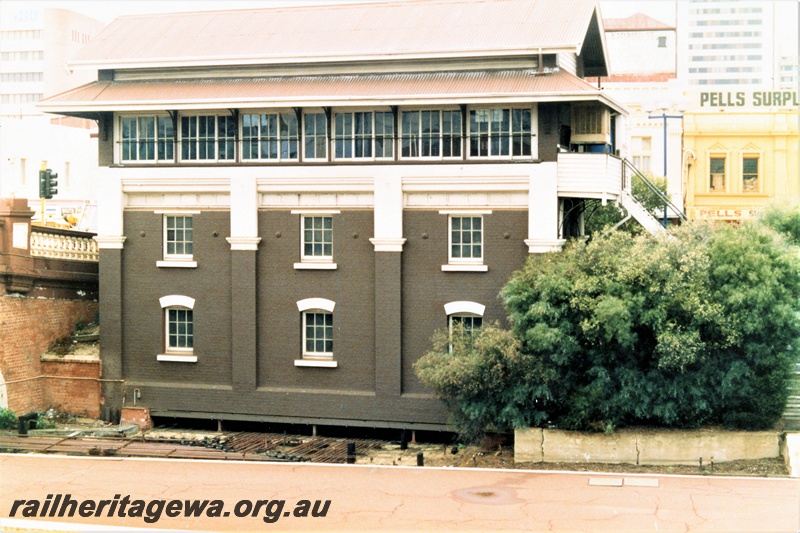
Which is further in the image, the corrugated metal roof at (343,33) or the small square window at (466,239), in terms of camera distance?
the corrugated metal roof at (343,33)

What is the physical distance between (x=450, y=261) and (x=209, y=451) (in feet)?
27.1

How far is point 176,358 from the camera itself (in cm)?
3061

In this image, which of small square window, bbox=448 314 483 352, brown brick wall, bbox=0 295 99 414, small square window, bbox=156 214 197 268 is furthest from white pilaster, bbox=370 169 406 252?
brown brick wall, bbox=0 295 99 414

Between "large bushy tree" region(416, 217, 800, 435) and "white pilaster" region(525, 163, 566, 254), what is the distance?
5.14 ft

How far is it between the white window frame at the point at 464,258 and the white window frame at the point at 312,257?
3248 mm

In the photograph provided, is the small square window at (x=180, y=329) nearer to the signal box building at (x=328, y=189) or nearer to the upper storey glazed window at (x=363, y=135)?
the signal box building at (x=328, y=189)

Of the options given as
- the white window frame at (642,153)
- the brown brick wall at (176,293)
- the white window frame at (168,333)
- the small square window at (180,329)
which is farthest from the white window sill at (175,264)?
the white window frame at (642,153)

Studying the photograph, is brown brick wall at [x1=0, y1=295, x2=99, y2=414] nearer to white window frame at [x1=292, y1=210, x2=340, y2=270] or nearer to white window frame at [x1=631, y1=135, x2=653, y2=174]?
white window frame at [x1=292, y1=210, x2=340, y2=270]

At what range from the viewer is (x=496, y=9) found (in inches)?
1200

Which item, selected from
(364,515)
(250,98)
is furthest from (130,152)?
(364,515)

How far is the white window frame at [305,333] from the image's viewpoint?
29.6 m

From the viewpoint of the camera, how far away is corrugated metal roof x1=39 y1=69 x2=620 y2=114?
90.1ft

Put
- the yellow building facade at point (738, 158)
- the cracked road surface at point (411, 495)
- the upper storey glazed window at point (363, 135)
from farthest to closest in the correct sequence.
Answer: the yellow building facade at point (738, 158) < the upper storey glazed window at point (363, 135) < the cracked road surface at point (411, 495)
